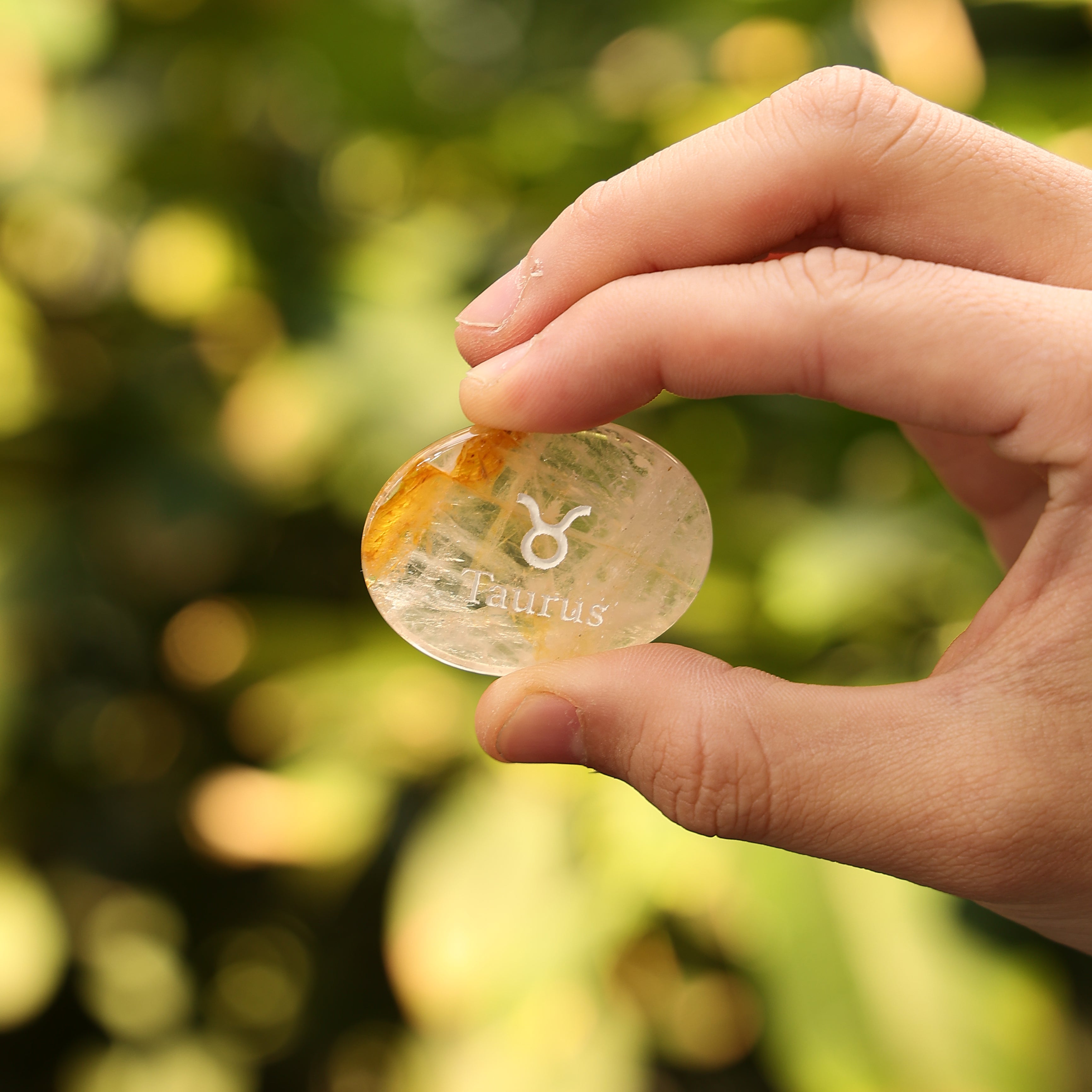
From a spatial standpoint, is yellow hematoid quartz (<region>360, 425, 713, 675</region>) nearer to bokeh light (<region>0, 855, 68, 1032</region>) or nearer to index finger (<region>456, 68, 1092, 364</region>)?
index finger (<region>456, 68, 1092, 364</region>)

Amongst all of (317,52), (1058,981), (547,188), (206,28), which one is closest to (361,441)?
(547,188)

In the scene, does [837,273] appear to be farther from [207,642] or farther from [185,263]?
[207,642]

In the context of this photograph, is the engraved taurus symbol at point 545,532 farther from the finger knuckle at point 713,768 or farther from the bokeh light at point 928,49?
the bokeh light at point 928,49

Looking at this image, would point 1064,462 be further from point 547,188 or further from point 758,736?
point 547,188

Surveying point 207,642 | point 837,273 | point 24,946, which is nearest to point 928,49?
point 837,273

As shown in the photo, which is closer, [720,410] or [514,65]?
[720,410]

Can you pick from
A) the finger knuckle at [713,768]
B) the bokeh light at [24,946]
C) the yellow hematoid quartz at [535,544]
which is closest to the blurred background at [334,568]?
the bokeh light at [24,946]

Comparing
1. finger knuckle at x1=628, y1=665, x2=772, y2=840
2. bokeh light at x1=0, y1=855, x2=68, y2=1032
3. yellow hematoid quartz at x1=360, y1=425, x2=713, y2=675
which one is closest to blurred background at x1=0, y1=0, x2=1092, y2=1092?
bokeh light at x1=0, y1=855, x2=68, y2=1032
